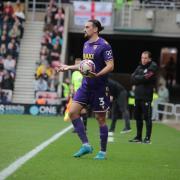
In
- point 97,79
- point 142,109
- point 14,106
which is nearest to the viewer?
point 97,79

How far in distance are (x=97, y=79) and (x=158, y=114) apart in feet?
55.6

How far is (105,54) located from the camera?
31.0 feet

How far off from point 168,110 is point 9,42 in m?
9.31

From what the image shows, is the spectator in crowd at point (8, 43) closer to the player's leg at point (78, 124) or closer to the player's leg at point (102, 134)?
the player's leg at point (78, 124)

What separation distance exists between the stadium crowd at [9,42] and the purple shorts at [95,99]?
62.0ft

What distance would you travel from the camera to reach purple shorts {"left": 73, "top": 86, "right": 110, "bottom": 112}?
9445 mm

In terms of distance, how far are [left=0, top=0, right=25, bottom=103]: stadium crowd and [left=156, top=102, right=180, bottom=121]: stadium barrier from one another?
668cm

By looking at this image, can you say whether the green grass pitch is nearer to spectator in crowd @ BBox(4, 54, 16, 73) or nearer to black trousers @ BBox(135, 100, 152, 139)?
black trousers @ BBox(135, 100, 152, 139)

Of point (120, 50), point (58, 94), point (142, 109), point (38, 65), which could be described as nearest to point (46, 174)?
point (142, 109)

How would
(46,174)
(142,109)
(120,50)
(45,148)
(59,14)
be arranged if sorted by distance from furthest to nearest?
(120,50), (59,14), (142,109), (45,148), (46,174)

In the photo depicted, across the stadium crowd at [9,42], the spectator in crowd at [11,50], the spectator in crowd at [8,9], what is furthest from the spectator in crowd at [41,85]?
the spectator in crowd at [8,9]

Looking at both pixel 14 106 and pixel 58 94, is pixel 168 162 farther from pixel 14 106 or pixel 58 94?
pixel 58 94

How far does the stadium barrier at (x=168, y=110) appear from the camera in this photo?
82.0 ft

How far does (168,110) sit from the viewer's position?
26.1m
